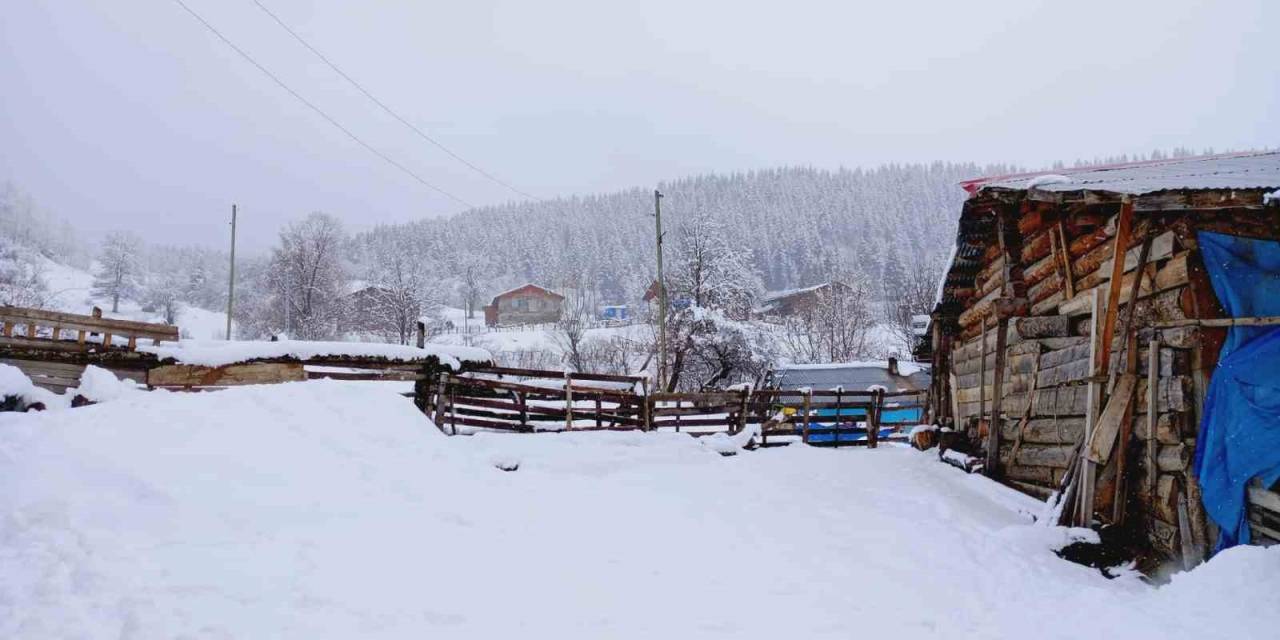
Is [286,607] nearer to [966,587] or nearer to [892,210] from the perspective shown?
[966,587]

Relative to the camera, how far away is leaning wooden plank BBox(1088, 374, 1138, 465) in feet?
20.0

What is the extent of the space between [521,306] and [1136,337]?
67848 millimetres

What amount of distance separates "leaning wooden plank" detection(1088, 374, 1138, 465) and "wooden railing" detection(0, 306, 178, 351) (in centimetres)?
1309

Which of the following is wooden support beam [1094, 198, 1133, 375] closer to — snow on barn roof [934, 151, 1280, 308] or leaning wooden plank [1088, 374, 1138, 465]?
leaning wooden plank [1088, 374, 1138, 465]

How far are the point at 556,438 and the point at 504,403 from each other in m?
2.32

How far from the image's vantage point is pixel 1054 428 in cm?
789

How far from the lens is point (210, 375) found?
32.9 ft

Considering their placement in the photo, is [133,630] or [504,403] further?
[504,403]

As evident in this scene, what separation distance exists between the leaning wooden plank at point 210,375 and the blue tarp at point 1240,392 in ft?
39.9

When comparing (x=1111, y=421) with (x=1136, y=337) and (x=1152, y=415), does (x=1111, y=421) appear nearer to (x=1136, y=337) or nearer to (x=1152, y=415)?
(x=1152, y=415)

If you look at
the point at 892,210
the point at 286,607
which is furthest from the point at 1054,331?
the point at 892,210

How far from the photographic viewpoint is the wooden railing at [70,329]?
8984 mm

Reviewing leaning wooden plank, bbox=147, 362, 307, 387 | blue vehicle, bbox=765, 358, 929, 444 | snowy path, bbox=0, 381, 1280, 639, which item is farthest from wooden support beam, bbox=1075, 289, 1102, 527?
blue vehicle, bbox=765, 358, 929, 444

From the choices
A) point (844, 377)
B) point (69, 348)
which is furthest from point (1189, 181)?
point (844, 377)
